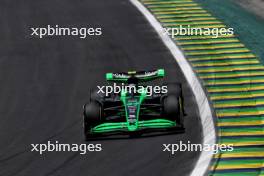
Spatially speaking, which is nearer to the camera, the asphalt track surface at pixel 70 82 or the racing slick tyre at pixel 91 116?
the asphalt track surface at pixel 70 82

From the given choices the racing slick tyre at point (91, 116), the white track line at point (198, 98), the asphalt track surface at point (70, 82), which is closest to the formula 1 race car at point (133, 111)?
the racing slick tyre at point (91, 116)

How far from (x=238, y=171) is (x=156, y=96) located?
111 inches

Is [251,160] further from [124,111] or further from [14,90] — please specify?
[14,90]

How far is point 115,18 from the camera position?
22344 mm

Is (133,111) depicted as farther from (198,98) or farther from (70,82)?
(70,82)

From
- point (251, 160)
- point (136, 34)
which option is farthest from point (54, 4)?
point (251, 160)

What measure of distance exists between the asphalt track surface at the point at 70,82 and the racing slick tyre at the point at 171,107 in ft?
1.60

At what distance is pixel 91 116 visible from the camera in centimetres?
1362

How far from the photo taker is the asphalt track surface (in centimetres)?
1285

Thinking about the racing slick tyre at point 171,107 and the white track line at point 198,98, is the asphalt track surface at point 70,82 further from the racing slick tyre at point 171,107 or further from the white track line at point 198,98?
the racing slick tyre at point 171,107

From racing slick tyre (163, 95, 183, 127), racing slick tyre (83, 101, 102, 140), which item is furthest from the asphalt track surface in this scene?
racing slick tyre (163, 95, 183, 127)

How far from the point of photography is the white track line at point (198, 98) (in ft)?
41.5

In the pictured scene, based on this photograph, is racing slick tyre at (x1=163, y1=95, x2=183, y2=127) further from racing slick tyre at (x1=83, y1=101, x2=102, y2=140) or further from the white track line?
racing slick tyre at (x1=83, y1=101, x2=102, y2=140)

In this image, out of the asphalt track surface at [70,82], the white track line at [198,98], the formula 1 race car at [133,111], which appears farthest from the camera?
the formula 1 race car at [133,111]
